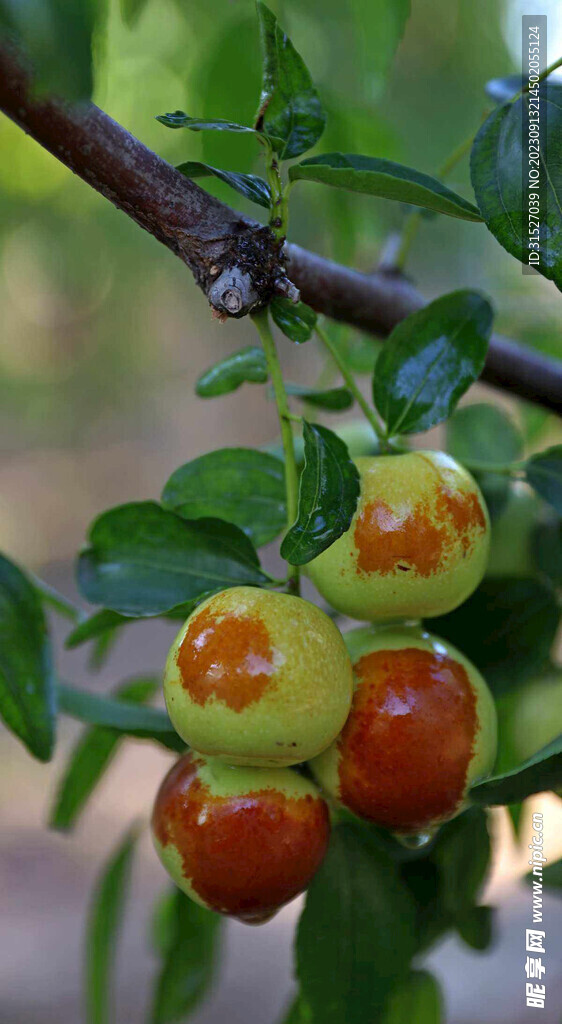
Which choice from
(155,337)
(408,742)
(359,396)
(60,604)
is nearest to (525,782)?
(408,742)

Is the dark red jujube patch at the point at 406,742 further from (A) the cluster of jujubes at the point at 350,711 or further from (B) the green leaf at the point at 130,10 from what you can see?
(B) the green leaf at the point at 130,10

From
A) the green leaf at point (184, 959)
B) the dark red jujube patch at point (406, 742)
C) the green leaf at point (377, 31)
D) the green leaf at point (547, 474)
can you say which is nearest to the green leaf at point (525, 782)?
the dark red jujube patch at point (406, 742)

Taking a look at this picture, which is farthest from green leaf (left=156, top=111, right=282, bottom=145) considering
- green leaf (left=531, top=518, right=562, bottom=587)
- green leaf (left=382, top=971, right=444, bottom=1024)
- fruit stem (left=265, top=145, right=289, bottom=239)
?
green leaf (left=382, top=971, right=444, bottom=1024)

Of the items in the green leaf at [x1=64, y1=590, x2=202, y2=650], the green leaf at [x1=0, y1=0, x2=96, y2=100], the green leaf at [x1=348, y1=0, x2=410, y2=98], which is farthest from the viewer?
the green leaf at [x1=348, y1=0, x2=410, y2=98]

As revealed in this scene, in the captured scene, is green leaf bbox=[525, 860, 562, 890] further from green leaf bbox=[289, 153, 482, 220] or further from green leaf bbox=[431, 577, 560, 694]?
green leaf bbox=[289, 153, 482, 220]

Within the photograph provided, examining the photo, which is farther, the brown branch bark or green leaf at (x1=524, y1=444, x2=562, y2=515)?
green leaf at (x1=524, y1=444, x2=562, y2=515)
